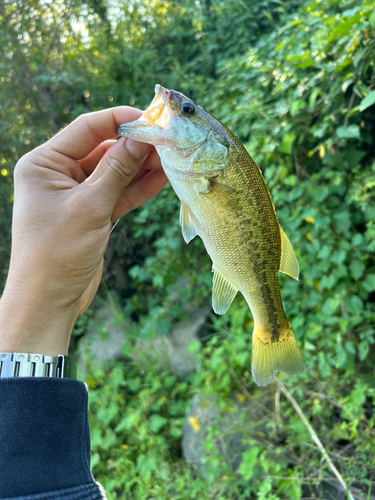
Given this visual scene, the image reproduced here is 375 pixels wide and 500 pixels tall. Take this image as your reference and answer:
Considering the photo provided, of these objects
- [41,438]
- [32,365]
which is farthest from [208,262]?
[41,438]

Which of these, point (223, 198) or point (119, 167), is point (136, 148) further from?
point (223, 198)

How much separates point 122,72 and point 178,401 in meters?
4.46

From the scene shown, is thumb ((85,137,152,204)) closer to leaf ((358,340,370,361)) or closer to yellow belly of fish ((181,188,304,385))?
yellow belly of fish ((181,188,304,385))

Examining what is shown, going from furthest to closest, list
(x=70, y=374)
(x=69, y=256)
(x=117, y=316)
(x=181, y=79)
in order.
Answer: (x=181, y=79) < (x=117, y=316) < (x=69, y=256) < (x=70, y=374)

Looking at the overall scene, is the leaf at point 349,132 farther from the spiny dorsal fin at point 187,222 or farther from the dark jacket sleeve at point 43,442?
the dark jacket sleeve at point 43,442

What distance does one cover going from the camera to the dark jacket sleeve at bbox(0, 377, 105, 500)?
2.96ft

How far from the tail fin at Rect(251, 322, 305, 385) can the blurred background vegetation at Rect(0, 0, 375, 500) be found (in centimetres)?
114

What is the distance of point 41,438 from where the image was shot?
99 centimetres

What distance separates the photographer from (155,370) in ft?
11.9

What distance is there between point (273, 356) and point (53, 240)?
1006 mm

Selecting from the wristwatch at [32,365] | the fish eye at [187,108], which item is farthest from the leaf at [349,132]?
the wristwatch at [32,365]

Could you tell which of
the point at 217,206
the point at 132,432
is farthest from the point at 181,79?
the point at 132,432

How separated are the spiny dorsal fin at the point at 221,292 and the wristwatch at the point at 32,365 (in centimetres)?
61

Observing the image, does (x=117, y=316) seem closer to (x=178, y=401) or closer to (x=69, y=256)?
(x=178, y=401)
